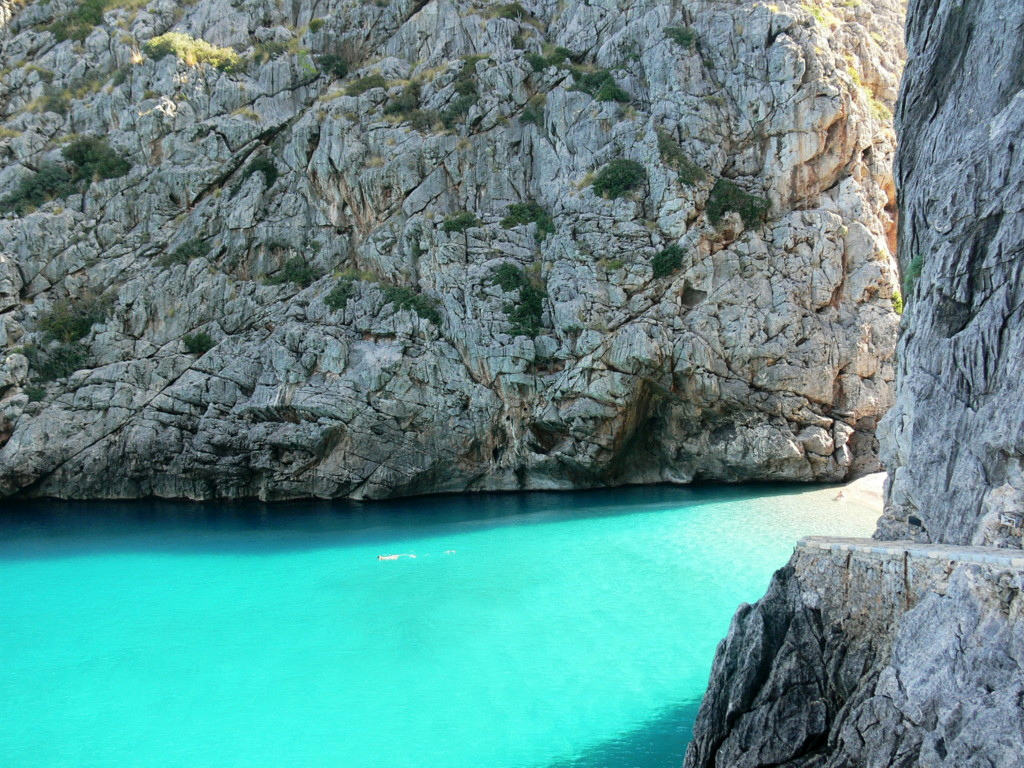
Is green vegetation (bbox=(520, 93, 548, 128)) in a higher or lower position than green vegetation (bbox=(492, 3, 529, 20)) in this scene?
lower

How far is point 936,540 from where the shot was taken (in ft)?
30.6

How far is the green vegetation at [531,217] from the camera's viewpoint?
97.1 ft

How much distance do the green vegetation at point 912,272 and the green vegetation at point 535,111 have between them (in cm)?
2213

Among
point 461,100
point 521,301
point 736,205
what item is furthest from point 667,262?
point 461,100

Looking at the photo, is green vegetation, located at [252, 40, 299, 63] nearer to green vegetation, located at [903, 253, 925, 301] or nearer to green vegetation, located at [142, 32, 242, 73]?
green vegetation, located at [142, 32, 242, 73]

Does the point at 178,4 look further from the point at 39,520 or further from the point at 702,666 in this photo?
the point at 702,666

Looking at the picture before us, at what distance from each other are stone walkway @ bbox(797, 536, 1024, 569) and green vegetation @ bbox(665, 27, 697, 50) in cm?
2619

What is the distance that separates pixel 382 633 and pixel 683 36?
2666 cm

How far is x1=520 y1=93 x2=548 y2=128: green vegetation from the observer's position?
31.2 metres

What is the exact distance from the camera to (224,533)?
79.0 feet

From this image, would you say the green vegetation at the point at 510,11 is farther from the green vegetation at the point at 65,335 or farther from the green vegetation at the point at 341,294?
the green vegetation at the point at 65,335

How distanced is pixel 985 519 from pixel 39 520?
29.8m

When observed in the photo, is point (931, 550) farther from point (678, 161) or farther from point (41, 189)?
point (41, 189)

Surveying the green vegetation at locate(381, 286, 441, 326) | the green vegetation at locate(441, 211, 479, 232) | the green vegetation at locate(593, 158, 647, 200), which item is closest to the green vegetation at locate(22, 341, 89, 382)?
the green vegetation at locate(381, 286, 441, 326)
